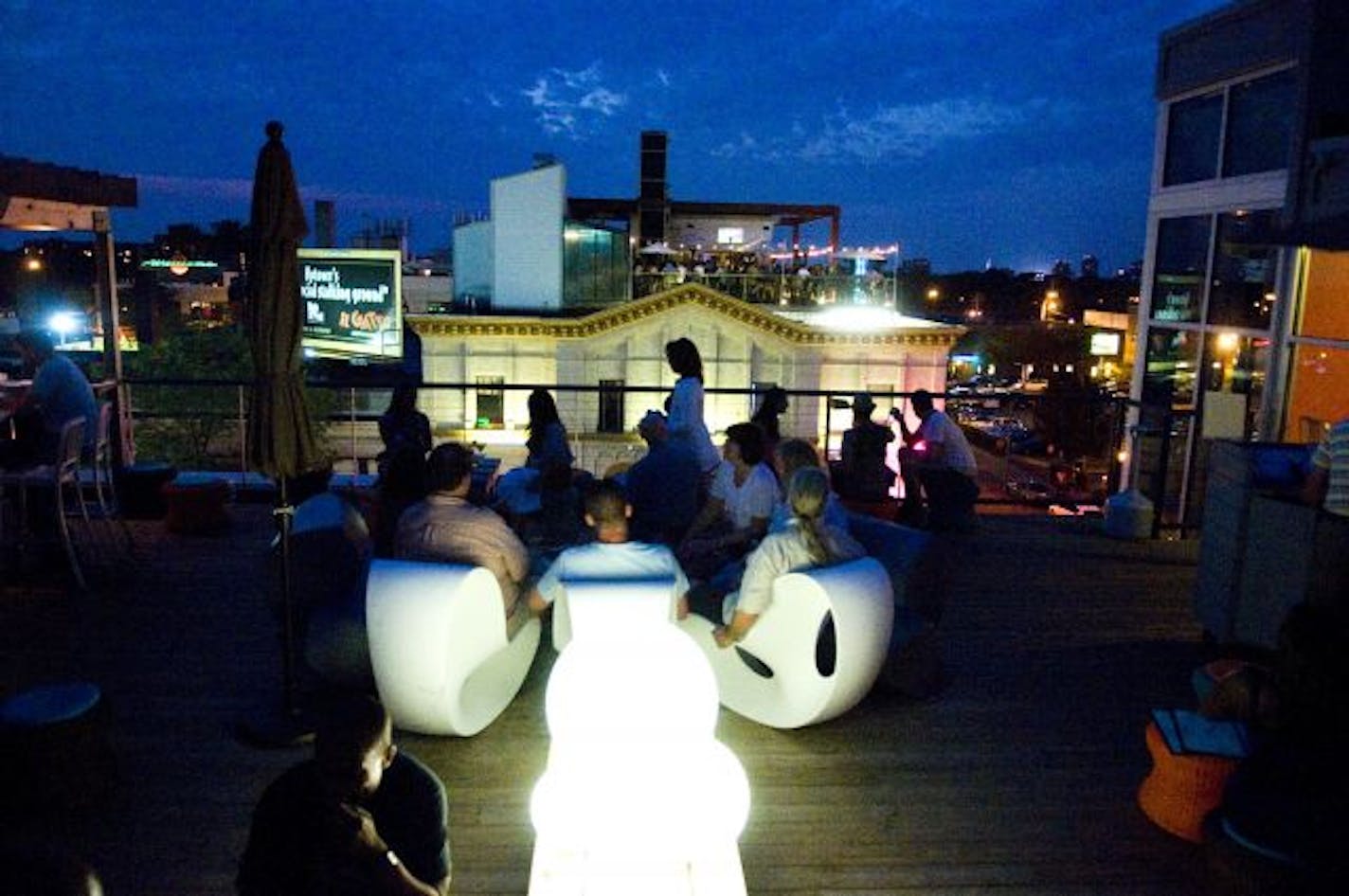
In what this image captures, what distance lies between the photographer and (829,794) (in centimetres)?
355

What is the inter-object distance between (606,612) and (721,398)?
2147cm

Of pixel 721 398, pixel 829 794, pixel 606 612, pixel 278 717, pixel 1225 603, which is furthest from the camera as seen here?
pixel 721 398

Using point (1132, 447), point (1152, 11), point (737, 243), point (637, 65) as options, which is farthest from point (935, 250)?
point (1132, 447)

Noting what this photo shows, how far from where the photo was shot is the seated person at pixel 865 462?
6.71 meters

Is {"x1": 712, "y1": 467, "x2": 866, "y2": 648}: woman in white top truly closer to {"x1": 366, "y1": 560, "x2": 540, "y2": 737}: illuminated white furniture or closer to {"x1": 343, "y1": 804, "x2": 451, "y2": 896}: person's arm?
{"x1": 366, "y1": 560, "x2": 540, "y2": 737}: illuminated white furniture

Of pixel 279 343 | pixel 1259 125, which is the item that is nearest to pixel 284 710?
pixel 279 343

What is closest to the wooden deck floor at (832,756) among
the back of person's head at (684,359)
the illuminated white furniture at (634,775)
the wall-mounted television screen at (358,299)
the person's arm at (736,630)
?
the person's arm at (736,630)

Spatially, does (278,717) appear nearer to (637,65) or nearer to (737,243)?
(737,243)

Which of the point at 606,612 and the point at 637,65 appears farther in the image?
the point at 637,65

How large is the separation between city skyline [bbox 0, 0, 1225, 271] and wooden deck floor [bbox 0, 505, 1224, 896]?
9465cm

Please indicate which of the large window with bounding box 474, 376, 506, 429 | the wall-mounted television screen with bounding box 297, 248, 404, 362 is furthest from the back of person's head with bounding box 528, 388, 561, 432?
the large window with bounding box 474, 376, 506, 429

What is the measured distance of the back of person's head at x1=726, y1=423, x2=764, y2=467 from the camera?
484cm

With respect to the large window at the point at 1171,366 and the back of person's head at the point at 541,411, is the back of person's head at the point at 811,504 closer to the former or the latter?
the back of person's head at the point at 541,411

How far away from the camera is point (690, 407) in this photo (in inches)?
240
